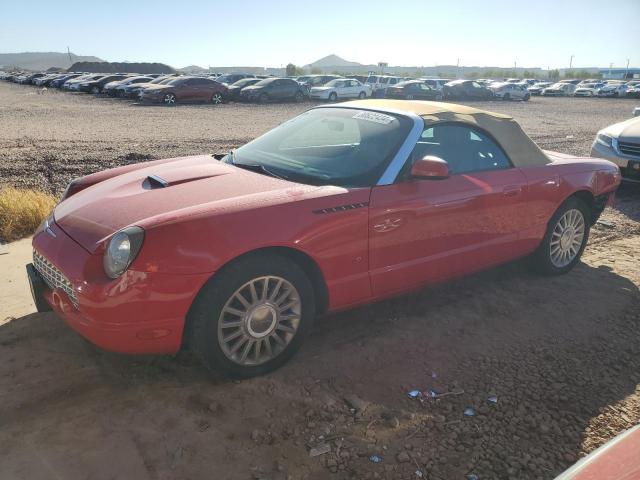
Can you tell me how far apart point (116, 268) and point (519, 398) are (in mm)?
2337

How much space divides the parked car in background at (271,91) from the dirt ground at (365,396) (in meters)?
25.0

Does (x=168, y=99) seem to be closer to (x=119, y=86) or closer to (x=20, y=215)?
(x=119, y=86)

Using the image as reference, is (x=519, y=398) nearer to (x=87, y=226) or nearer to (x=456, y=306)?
(x=456, y=306)

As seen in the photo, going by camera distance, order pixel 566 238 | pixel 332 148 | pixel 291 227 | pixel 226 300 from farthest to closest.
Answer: pixel 566 238 < pixel 332 148 < pixel 291 227 < pixel 226 300

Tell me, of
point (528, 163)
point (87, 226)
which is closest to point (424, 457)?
point (87, 226)

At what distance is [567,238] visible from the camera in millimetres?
4863

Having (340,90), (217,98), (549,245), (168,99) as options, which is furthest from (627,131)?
(340,90)

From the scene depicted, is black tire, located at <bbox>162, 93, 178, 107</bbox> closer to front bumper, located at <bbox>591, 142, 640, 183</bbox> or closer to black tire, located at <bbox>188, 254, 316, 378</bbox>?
front bumper, located at <bbox>591, 142, 640, 183</bbox>

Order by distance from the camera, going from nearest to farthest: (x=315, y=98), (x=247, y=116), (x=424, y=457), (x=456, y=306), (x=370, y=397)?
(x=424, y=457) → (x=370, y=397) → (x=456, y=306) → (x=247, y=116) → (x=315, y=98)

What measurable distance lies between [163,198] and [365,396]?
1653 mm

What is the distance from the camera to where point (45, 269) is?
3.17 meters

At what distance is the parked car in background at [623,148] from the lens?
25.6ft

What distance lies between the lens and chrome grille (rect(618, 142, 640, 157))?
7.82m

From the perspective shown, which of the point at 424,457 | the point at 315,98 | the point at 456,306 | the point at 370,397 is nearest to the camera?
the point at 424,457
